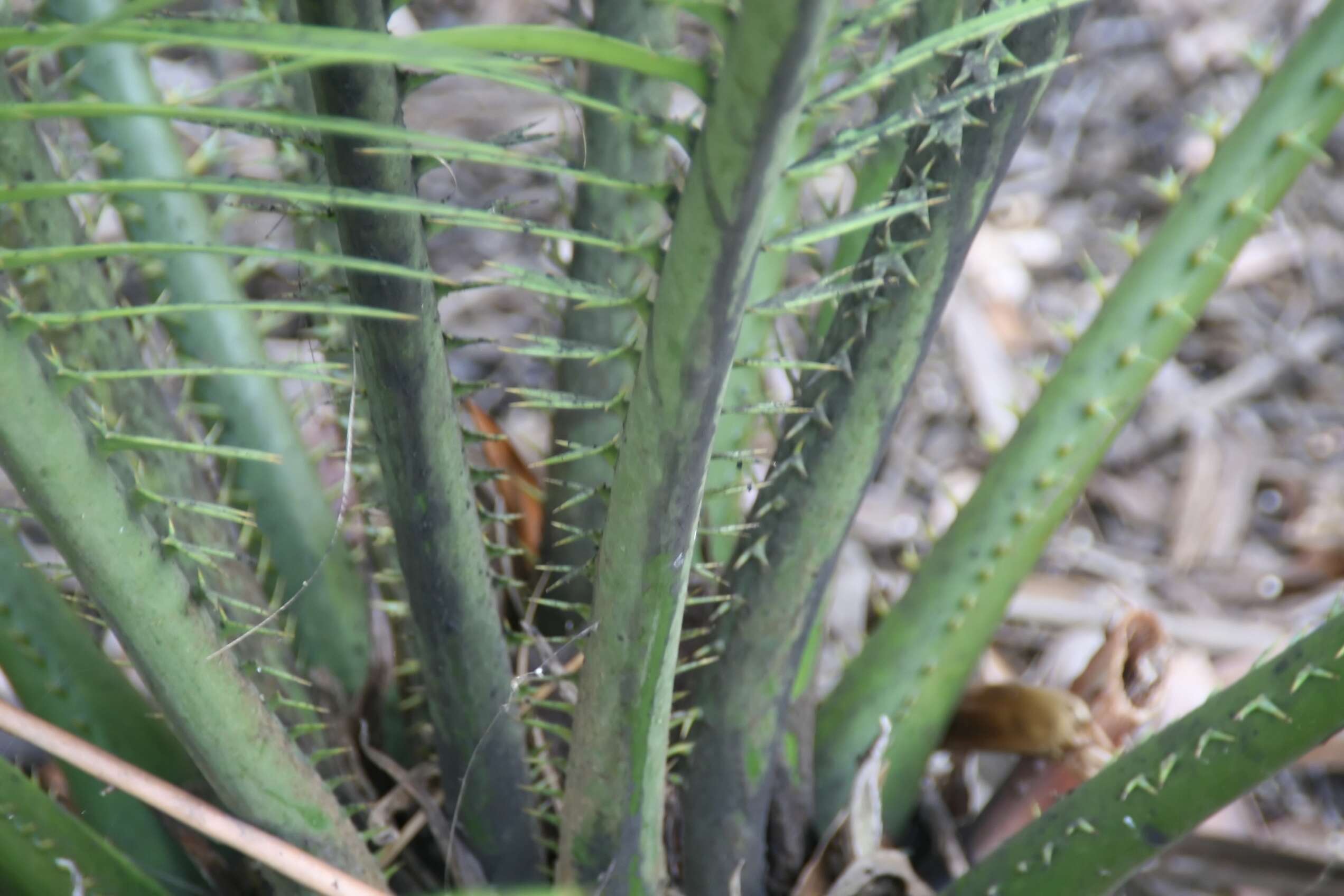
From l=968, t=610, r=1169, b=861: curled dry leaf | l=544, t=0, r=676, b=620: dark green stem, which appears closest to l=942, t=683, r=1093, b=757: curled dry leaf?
l=968, t=610, r=1169, b=861: curled dry leaf

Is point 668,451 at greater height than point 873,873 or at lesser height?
greater

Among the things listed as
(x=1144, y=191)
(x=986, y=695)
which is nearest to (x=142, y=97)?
(x=986, y=695)

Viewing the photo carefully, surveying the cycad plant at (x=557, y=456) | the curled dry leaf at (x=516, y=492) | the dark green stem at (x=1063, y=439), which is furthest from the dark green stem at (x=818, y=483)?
the curled dry leaf at (x=516, y=492)

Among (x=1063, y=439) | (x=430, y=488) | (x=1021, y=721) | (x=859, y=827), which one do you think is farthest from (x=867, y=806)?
(x=430, y=488)

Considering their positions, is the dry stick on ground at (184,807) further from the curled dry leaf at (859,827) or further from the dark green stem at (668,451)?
the curled dry leaf at (859,827)

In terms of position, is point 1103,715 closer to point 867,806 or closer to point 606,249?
point 867,806

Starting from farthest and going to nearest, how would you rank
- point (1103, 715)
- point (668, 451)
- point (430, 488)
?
point (1103, 715) < point (430, 488) < point (668, 451)
